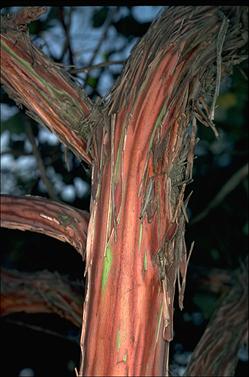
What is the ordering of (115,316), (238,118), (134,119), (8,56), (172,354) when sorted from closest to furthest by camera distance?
(115,316) → (134,119) → (8,56) → (238,118) → (172,354)

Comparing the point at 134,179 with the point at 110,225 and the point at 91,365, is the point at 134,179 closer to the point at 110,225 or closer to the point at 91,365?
the point at 110,225

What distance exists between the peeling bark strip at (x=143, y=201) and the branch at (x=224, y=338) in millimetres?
1030

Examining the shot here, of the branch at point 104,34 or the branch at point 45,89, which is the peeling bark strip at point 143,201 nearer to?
the branch at point 45,89

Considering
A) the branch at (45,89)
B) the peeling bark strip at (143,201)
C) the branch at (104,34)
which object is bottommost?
the peeling bark strip at (143,201)

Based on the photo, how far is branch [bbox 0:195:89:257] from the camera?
1.42 m

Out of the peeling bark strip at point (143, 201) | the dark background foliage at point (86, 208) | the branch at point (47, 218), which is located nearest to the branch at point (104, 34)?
the dark background foliage at point (86, 208)

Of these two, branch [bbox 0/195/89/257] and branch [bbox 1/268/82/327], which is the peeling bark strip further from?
branch [bbox 1/268/82/327]

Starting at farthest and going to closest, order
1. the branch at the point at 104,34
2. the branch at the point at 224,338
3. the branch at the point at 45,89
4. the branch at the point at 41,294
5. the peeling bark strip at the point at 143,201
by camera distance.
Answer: the branch at the point at 104,34 → the branch at the point at 41,294 → the branch at the point at 224,338 → the branch at the point at 45,89 → the peeling bark strip at the point at 143,201

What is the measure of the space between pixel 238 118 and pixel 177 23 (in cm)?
148

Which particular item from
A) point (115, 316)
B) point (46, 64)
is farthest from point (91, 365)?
point (46, 64)

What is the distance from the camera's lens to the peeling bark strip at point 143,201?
1197 mm

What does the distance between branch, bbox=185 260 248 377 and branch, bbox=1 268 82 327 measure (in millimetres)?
370

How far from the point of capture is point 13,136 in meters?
2.95
